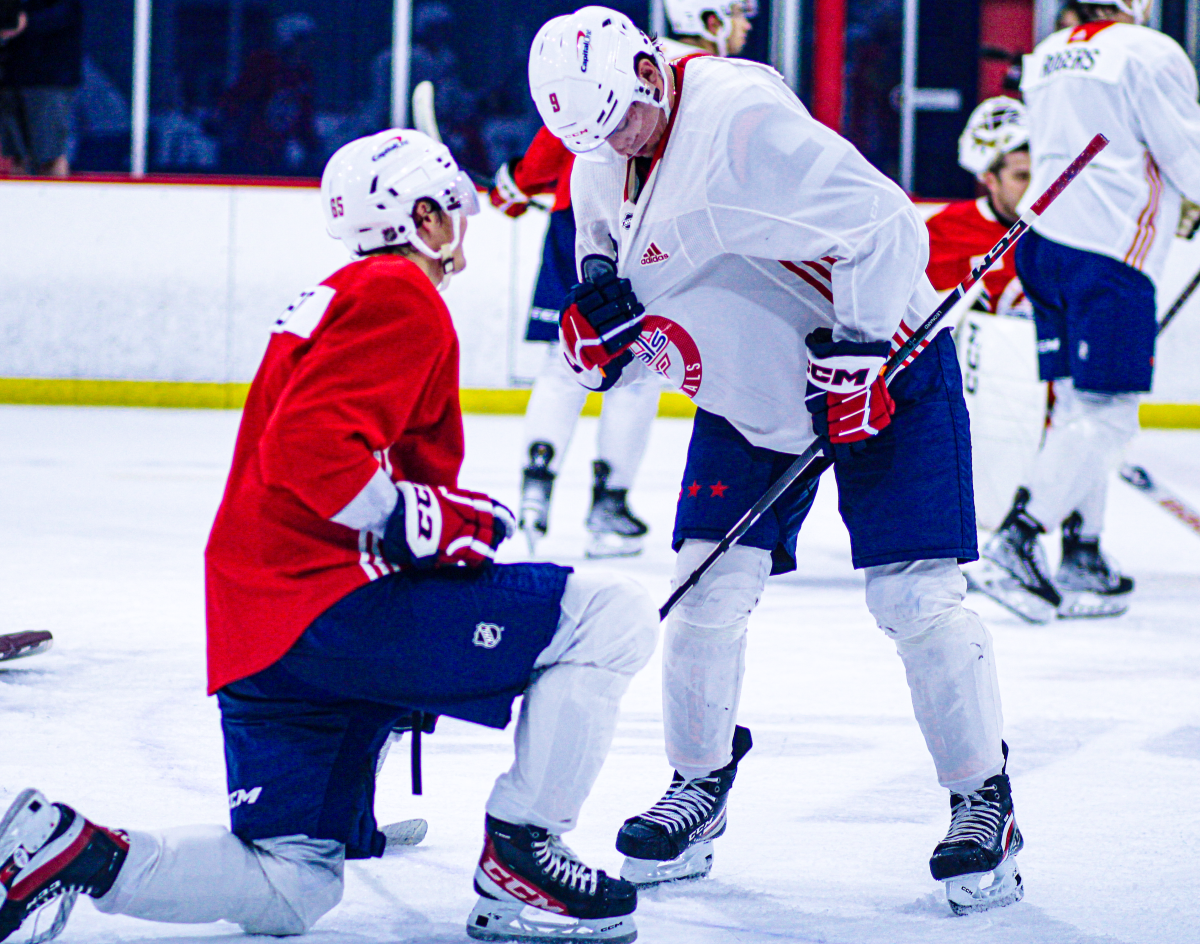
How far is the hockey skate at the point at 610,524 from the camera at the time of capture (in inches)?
172

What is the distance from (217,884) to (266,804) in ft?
0.32

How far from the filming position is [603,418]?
4457mm

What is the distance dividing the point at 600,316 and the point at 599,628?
0.41 m

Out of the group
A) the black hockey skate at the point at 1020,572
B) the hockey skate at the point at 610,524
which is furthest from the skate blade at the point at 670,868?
the hockey skate at the point at 610,524

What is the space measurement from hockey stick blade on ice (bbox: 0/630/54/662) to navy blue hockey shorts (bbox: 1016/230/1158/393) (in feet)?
7.10

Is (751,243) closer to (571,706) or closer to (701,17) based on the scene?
(571,706)

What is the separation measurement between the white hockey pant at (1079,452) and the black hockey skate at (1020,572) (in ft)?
0.13

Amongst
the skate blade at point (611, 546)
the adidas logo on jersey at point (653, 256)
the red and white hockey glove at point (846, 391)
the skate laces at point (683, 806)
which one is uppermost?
the adidas logo on jersey at point (653, 256)

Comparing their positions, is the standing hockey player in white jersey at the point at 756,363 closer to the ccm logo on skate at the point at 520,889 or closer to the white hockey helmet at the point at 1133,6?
the ccm logo on skate at the point at 520,889

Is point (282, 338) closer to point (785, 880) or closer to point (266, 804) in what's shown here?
point (266, 804)

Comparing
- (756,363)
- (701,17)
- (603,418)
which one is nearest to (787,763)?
(756,363)

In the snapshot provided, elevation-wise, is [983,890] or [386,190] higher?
[386,190]

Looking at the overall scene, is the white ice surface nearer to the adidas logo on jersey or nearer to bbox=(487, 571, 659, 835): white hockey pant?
bbox=(487, 571, 659, 835): white hockey pant

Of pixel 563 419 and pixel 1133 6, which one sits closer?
pixel 1133 6
